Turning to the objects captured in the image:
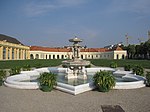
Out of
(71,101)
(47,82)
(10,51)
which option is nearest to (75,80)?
(47,82)

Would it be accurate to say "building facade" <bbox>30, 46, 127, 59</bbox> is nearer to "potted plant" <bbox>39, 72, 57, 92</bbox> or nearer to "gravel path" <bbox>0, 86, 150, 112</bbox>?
"potted plant" <bbox>39, 72, 57, 92</bbox>

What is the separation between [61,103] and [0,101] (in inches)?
107

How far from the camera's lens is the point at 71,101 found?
7.75 m

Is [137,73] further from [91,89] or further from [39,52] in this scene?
[39,52]

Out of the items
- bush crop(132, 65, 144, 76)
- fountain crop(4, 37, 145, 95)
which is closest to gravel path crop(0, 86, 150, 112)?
fountain crop(4, 37, 145, 95)

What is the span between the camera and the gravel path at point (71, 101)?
21.9 ft

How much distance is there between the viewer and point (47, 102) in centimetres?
754

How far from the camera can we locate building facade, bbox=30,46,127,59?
75312 millimetres

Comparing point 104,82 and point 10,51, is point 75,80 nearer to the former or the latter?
point 104,82

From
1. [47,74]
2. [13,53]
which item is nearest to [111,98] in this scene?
[47,74]

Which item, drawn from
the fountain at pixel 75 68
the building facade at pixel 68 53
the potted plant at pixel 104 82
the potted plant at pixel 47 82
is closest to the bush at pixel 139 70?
the fountain at pixel 75 68

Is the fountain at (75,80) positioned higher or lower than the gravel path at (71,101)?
higher

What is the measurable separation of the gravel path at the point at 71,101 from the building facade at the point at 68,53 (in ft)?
205

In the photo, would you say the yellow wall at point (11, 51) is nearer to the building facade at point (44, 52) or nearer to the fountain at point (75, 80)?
the building facade at point (44, 52)
